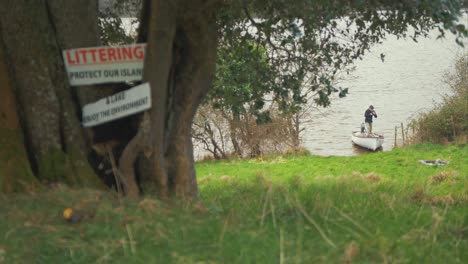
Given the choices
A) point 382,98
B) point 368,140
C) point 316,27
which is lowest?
point 368,140

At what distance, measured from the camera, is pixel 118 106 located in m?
7.02

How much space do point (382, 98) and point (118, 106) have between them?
42859 millimetres

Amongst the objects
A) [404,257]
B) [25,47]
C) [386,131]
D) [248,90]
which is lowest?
[386,131]

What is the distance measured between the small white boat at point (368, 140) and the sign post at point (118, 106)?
32.3 meters

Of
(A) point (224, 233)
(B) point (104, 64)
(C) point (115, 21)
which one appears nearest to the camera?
(A) point (224, 233)

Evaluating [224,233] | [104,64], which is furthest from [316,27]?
[224,233]

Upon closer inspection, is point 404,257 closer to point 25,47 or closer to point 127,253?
point 127,253

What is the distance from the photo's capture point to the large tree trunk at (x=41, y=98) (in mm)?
6953

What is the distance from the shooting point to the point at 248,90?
980 centimetres

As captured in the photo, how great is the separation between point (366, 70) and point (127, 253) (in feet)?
179

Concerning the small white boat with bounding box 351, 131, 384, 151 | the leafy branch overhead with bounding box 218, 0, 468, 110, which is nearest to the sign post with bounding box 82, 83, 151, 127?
the leafy branch overhead with bounding box 218, 0, 468, 110

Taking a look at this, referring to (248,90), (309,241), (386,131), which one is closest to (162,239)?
(309,241)

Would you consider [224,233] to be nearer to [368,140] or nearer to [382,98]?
[368,140]

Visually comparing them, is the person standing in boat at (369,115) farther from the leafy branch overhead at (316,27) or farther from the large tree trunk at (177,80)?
the large tree trunk at (177,80)
